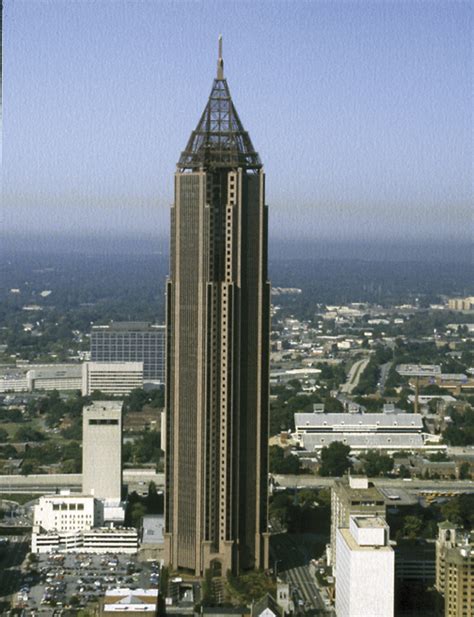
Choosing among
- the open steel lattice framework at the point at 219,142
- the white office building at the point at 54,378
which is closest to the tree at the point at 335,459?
the open steel lattice framework at the point at 219,142

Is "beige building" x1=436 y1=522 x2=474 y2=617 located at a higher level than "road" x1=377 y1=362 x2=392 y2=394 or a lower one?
lower

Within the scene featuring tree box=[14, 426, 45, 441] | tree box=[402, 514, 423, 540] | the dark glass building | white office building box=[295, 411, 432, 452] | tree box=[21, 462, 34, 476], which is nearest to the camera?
tree box=[402, 514, 423, 540]

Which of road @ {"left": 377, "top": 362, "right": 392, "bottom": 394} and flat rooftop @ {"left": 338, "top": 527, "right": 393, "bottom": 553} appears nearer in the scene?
flat rooftop @ {"left": 338, "top": 527, "right": 393, "bottom": 553}

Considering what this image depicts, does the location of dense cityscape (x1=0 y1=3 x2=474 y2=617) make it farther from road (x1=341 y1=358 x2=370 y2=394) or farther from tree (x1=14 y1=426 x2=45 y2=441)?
road (x1=341 y1=358 x2=370 y2=394)

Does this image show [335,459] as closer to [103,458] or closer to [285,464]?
[285,464]

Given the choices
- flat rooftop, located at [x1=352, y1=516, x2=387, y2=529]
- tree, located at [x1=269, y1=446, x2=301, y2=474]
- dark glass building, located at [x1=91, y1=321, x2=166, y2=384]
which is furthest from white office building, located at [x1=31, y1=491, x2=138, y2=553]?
dark glass building, located at [x1=91, y1=321, x2=166, y2=384]

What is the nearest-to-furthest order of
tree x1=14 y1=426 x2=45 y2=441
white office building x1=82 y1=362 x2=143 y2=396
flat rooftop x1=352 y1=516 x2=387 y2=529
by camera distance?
flat rooftop x1=352 y1=516 x2=387 y2=529 < tree x1=14 y1=426 x2=45 y2=441 < white office building x1=82 y1=362 x2=143 y2=396

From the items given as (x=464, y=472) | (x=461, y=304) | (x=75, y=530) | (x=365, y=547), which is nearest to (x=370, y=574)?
(x=365, y=547)

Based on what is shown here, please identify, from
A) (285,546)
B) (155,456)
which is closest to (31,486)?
(155,456)
